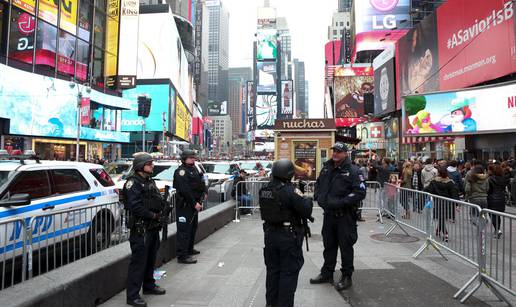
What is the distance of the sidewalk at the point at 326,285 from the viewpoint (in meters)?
4.51

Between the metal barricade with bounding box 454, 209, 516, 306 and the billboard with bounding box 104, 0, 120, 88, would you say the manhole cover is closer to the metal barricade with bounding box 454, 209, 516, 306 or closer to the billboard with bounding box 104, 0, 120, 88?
the metal barricade with bounding box 454, 209, 516, 306

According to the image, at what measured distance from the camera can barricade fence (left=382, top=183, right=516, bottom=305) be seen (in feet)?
13.7

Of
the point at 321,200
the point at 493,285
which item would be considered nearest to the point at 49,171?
the point at 321,200

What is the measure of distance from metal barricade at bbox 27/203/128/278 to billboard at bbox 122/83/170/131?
198 feet

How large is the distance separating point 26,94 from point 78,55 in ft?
30.8

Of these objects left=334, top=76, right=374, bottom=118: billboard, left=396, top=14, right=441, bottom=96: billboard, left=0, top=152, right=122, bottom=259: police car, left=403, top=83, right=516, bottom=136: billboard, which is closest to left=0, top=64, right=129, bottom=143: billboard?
left=0, top=152, right=122, bottom=259: police car

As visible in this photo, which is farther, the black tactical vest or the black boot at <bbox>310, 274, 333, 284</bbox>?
the black boot at <bbox>310, 274, 333, 284</bbox>

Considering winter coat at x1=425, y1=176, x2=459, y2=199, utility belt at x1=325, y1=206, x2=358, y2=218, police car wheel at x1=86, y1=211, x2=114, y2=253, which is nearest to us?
utility belt at x1=325, y1=206, x2=358, y2=218

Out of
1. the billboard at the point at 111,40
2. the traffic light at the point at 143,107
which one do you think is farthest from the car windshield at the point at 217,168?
the billboard at the point at 111,40

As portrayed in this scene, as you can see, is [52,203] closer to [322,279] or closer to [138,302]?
[138,302]

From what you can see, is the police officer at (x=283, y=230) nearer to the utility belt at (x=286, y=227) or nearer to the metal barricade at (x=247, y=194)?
the utility belt at (x=286, y=227)

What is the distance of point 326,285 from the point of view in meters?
5.16

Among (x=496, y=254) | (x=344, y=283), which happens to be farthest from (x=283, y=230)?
(x=496, y=254)

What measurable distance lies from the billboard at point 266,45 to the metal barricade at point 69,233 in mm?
180923
